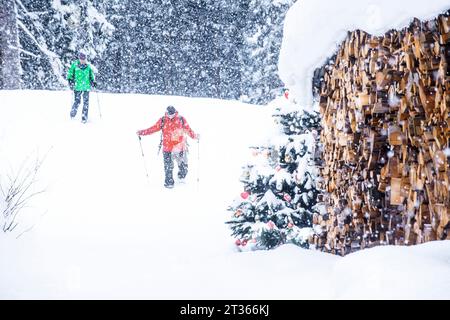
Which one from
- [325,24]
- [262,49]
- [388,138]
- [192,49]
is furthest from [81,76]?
[192,49]

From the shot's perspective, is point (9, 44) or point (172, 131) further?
point (9, 44)

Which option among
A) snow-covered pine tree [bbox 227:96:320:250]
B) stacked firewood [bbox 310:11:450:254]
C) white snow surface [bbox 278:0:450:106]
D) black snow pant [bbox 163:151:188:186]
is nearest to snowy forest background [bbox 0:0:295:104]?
black snow pant [bbox 163:151:188:186]

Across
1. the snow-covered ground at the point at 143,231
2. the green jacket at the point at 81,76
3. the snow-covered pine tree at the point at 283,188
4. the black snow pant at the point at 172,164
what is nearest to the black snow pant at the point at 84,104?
the green jacket at the point at 81,76

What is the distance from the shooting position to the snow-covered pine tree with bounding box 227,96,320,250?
514 cm

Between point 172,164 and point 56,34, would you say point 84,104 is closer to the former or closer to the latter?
point 172,164

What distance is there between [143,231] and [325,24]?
4370 mm

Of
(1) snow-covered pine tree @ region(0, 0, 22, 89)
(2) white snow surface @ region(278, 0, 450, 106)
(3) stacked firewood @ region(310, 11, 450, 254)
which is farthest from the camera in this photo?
(1) snow-covered pine tree @ region(0, 0, 22, 89)

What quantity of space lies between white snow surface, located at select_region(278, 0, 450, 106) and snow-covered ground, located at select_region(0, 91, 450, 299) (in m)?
1.18

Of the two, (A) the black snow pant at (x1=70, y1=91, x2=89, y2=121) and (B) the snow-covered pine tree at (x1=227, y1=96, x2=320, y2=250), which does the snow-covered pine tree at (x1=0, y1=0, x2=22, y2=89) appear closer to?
(A) the black snow pant at (x1=70, y1=91, x2=89, y2=121)

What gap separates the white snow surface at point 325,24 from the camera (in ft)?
9.02

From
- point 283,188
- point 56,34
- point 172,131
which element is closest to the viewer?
point 283,188

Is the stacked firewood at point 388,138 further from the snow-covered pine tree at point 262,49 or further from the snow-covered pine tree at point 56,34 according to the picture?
the snow-covered pine tree at point 262,49

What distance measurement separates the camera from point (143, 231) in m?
6.87
